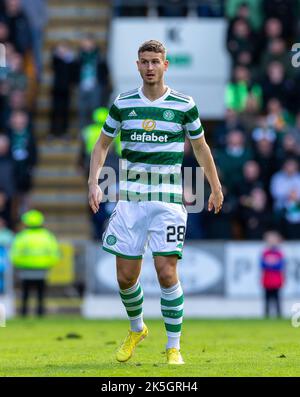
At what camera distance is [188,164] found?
2292 centimetres

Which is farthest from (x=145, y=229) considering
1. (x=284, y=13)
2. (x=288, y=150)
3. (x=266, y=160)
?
(x=284, y=13)

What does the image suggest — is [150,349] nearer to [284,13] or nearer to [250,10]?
[284,13]

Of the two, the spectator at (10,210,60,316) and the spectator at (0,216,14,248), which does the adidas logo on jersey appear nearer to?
the spectator at (10,210,60,316)

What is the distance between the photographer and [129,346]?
1143 cm

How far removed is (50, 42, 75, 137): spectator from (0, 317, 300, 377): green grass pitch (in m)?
8.14

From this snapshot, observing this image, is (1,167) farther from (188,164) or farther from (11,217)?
(188,164)

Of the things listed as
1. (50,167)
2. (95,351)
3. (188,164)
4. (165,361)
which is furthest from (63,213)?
(165,361)

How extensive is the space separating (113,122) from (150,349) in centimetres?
282

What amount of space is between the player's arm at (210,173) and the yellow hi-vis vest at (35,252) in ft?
36.5

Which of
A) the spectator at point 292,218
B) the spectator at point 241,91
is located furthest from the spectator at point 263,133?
the spectator at point 292,218

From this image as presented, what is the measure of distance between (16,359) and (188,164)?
37.1 feet

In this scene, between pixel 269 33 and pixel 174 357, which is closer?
pixel 174 357

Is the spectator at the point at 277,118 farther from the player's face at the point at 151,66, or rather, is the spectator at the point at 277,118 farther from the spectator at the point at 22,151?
the player's face at the point at 151,66

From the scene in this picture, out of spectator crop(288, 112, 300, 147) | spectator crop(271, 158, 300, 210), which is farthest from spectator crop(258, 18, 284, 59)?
spectator crop(271, 158, 300, 210)
